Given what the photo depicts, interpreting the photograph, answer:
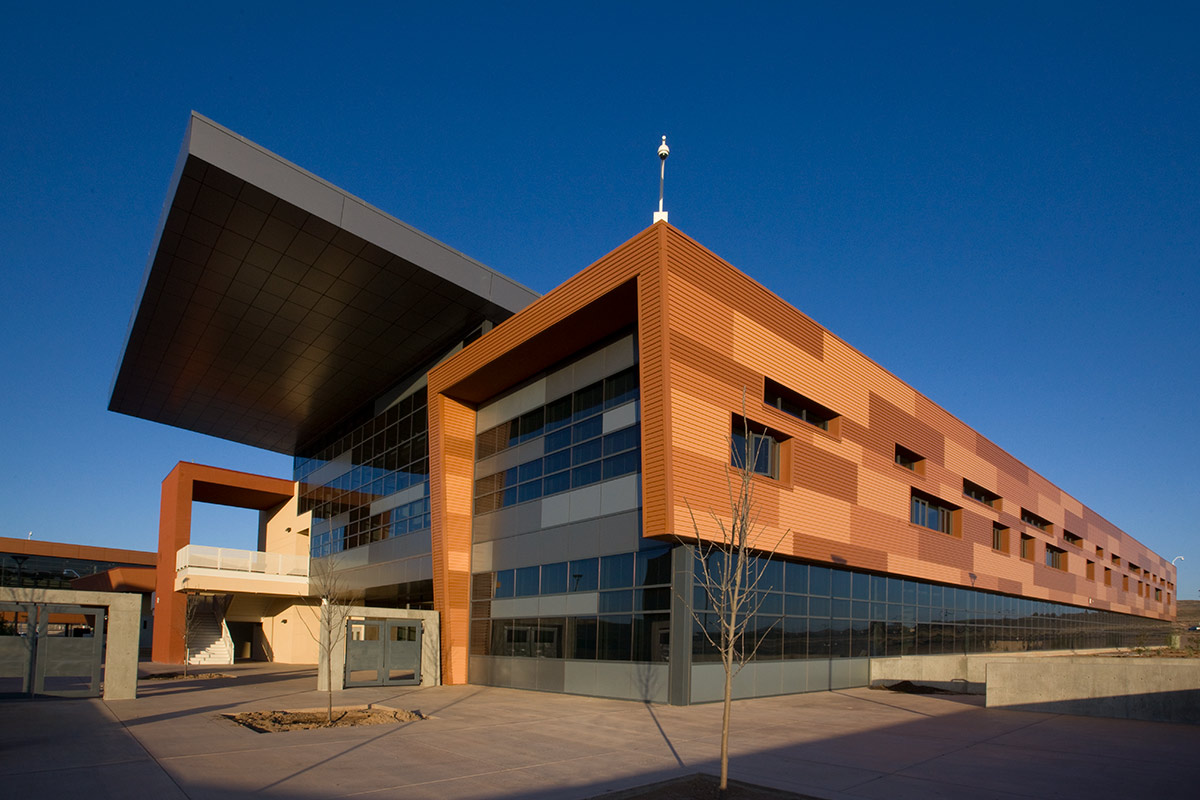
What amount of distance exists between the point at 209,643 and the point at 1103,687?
43.6 m

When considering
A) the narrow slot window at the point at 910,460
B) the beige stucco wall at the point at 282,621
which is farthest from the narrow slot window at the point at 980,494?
the beige stucco wall at the point at 282,621

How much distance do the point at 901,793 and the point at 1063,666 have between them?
41.0 ft

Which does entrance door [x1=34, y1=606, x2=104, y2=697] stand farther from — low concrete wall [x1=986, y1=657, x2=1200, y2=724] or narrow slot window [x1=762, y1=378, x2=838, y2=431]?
low concrete wall [x1=986, y1=657, x2=1200, y2=724]

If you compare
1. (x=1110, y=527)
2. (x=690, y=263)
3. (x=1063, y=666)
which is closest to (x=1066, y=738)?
(x=1063, y=666)

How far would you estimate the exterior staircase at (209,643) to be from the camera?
45281 mm

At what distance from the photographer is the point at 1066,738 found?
16078mm

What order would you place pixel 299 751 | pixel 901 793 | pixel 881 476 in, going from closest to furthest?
1. pixel 901 793
2. pixel 299 751
3. pixel 881 476

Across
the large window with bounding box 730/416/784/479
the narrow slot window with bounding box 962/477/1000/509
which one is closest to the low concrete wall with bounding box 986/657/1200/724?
the large window with bounding box 730/416/784/479

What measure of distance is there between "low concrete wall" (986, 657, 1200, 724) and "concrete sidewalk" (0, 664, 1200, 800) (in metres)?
0.71

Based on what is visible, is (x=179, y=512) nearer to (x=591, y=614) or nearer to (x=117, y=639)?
(x=117, y=639)

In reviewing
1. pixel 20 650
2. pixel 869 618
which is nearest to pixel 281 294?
pixel 20 650

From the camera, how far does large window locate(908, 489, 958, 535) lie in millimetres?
32375

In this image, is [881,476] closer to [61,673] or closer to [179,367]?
[61,673]

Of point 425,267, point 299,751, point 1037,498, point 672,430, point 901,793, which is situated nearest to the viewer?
point 901,793
